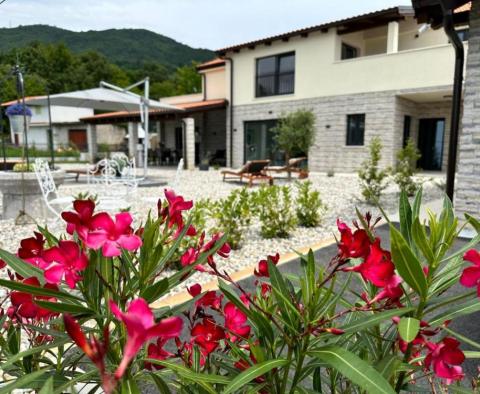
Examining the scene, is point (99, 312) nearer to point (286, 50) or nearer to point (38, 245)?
point (38, 245)

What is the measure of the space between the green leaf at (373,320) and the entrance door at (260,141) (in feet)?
53.6

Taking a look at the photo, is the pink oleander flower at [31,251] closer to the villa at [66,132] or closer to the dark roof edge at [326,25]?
the dark roof edge at [326,25]

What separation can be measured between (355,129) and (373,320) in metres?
14.7

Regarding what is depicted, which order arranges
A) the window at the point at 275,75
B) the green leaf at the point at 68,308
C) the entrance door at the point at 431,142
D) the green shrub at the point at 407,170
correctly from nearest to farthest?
the green leaf at the point at 68,308, the green shrub at the point at 407,170, the entrance door at the point at 431,142, the window at the point at 275,75

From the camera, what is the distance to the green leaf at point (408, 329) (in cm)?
64

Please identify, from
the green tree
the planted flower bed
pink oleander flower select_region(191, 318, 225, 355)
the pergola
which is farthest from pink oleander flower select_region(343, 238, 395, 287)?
Answer: the green tree

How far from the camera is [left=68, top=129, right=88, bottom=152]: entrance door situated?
33.7 meters

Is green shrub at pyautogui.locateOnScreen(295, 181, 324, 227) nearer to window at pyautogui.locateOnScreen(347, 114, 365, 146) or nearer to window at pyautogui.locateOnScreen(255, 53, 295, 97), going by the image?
window at pyautogui.locateOnScreen(347, 114, 365, 146)

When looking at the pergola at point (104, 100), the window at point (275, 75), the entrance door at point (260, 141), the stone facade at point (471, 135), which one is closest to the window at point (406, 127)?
A: the window at point (275, 75)

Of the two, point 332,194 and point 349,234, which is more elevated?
point 349,234

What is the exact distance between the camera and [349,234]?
81 centimetres

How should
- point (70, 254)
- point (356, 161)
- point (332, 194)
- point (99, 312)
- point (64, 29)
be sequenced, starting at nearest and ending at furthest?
point (70, 254), point (99, 312), point (64, 29), point (332, 194), point (356, 161)

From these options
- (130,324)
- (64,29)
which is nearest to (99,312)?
(130,324)

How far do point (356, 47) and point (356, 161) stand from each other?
5.18m
